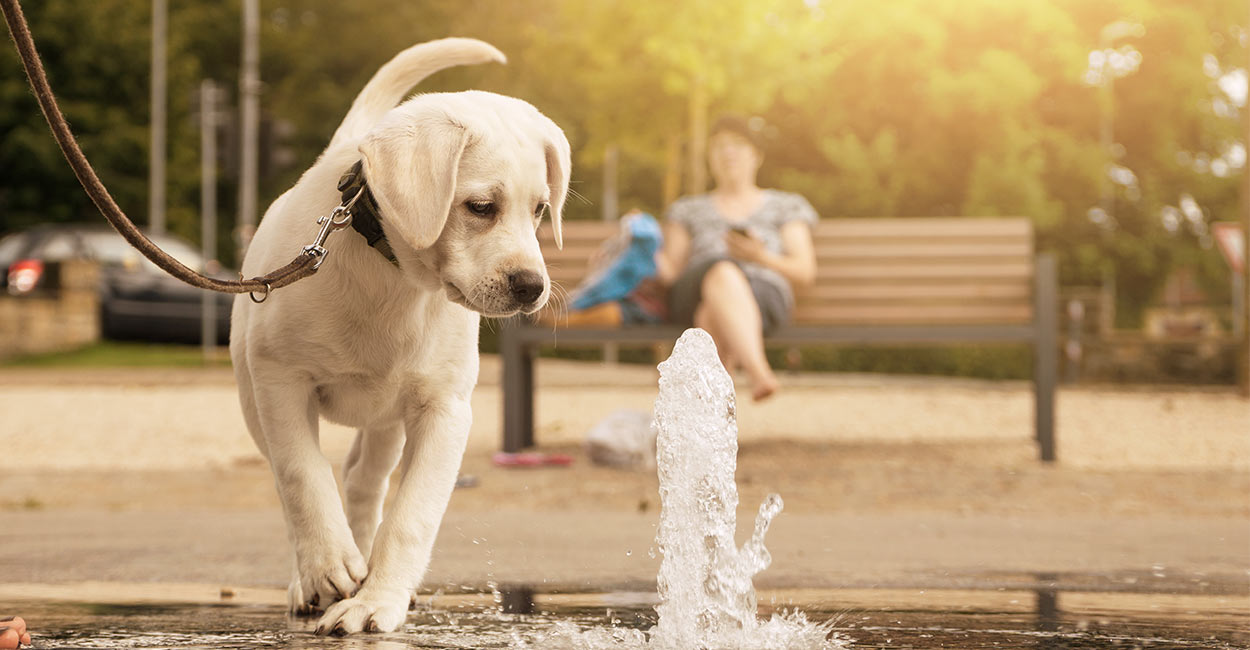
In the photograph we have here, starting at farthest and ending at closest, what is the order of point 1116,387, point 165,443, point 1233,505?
point 1116,387 → point 165,443 → point 1233,505

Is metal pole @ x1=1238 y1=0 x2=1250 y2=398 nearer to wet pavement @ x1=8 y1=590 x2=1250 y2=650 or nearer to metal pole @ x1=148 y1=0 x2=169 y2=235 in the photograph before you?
wet pavement @ x1=8 y1=590 x2=1250 y2=650

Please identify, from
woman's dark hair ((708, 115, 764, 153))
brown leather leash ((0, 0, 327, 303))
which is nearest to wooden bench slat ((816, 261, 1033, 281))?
woman's dark hair ((708, 115, 764, 153))

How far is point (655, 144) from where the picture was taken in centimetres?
2608

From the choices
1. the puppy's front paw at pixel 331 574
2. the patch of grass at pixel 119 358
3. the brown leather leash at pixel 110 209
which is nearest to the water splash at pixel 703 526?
the puppy's front paw at pixel 331 574

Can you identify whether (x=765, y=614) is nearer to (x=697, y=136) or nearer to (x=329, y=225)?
(x=329, y=225)

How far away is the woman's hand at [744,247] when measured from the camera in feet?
30.9

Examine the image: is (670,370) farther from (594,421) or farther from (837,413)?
(837,413)

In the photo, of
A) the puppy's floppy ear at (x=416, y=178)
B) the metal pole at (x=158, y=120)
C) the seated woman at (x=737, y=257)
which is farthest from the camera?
the metal pole at (x=158, y=120)

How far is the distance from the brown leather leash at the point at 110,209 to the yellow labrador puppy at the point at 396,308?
0.10 meters

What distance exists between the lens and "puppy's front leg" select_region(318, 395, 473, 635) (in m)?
3.49

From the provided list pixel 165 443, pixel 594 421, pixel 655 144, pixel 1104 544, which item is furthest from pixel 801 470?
pixel 655 144

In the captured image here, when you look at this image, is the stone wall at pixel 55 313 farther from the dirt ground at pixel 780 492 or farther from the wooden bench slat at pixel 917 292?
the wooden bench slat at pixel 917 292

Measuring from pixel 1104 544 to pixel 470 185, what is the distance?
3.71 metres

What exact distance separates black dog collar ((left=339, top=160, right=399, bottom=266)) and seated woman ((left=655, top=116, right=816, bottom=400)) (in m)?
5.40
